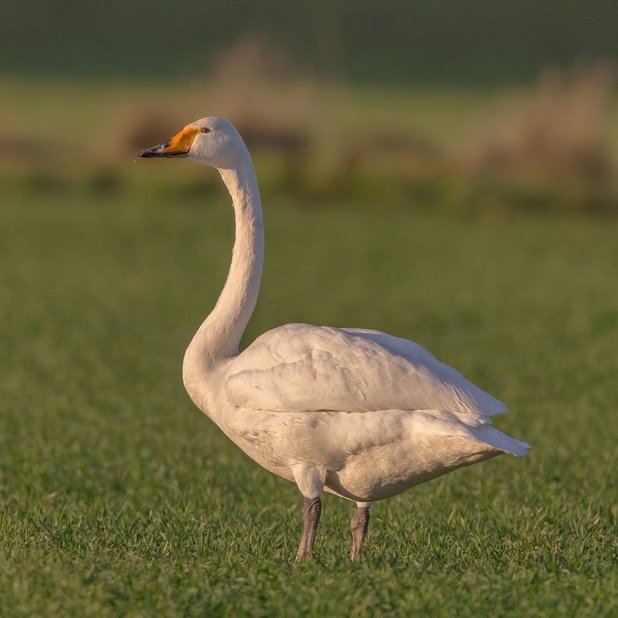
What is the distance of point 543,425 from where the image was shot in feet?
36.1

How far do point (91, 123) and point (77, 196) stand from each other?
20.3 meters

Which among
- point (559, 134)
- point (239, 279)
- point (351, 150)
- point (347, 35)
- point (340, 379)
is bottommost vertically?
point (351, 150)

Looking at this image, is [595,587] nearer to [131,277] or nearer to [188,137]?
[188,137]

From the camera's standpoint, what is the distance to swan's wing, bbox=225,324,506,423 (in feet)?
20.3

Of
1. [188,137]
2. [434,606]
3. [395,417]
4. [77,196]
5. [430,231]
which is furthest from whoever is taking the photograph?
[77,196]

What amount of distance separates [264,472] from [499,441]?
143 inches

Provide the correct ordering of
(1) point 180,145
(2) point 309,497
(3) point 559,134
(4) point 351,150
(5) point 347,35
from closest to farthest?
(2) point 309,497 → (1) point 180,145 → (3) point 559,134 → (4) point 351,150 → (5) point 347,35

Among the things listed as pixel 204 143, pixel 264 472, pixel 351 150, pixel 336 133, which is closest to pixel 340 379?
pixel 204 143

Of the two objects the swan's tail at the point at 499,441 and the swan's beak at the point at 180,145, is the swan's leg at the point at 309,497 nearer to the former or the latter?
the swan's tail at the point at 499,441

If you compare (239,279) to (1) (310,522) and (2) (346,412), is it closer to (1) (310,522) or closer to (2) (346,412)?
(2) (346,412)

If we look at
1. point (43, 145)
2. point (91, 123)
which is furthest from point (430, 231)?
point (91, 123)

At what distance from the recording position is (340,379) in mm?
6234

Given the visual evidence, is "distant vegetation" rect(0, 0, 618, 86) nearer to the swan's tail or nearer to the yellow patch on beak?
the yellow patch on beak

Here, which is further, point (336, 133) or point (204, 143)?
point (336, 133)
